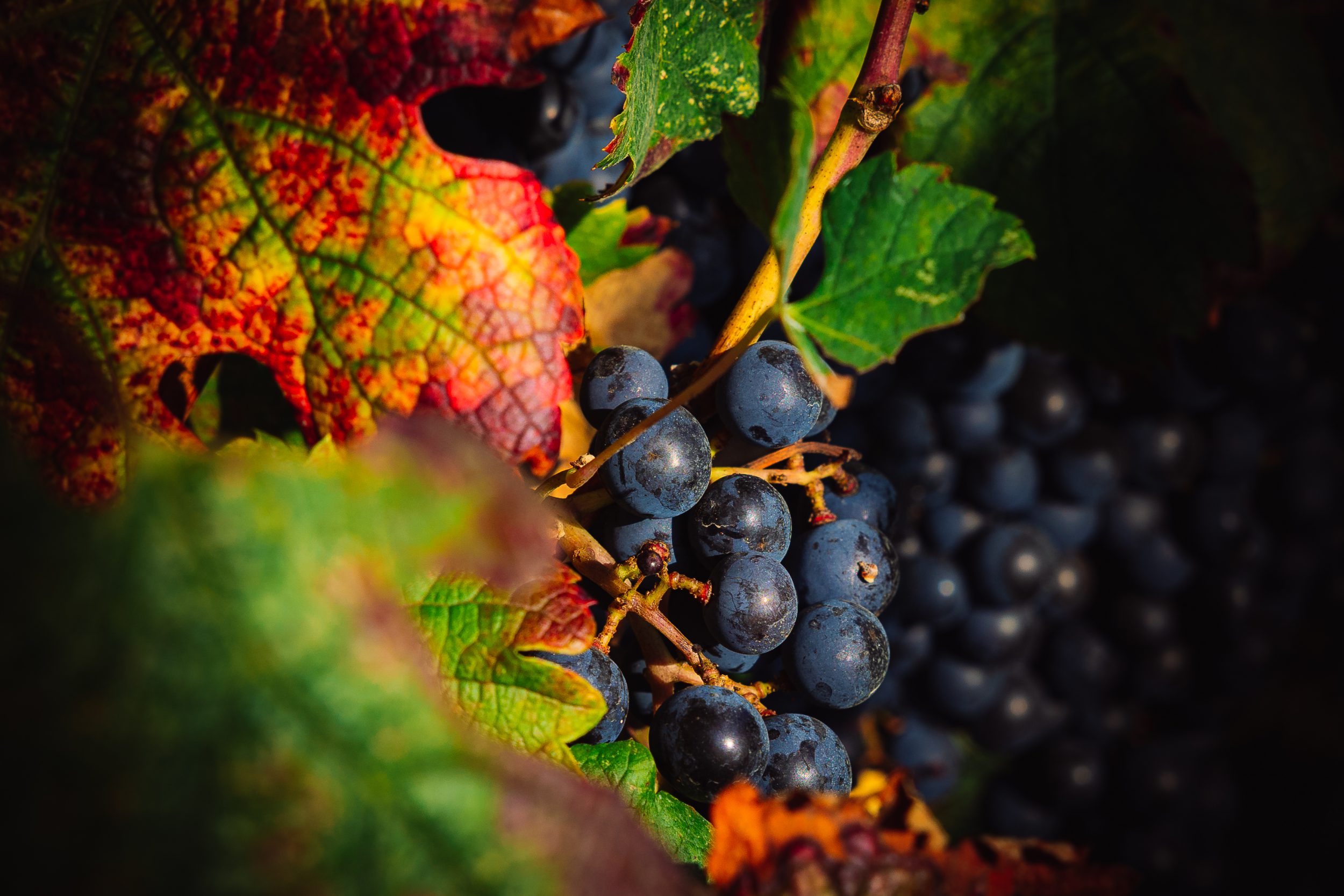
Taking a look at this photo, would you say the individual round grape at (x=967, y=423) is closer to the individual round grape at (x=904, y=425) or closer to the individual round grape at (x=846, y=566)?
the individual round grape at (x=904, y=425)

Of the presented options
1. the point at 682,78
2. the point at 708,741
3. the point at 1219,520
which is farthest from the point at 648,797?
the point at 1219,520

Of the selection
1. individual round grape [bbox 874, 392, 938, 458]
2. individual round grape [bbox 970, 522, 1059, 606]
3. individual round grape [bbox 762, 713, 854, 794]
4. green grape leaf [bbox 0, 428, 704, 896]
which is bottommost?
individual round grape [bbox 970, 522, 1059, 606]

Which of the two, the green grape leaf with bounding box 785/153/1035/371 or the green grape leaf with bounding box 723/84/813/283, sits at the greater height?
the green grape leaf with bounding box 723/84/813/283

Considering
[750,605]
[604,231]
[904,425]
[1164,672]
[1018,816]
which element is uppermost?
[604,231]

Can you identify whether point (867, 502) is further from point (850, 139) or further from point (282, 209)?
point (282, 209)

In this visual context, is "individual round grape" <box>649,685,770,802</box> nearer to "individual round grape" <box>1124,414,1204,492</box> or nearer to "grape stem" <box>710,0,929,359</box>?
"grape stem" <box>710,0,929,359</box>

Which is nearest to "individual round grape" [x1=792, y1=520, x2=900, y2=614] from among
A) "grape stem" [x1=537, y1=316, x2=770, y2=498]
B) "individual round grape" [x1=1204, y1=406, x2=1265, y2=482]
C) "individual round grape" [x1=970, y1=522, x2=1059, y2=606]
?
"grape stem" [x1=537, y1=316, x2=770, y2=498]
